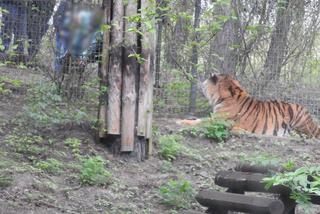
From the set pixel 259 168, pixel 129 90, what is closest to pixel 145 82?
pixel 129 90

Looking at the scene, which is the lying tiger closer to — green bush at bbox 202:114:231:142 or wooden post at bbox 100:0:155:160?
green bush at bbox 202:114:231:142

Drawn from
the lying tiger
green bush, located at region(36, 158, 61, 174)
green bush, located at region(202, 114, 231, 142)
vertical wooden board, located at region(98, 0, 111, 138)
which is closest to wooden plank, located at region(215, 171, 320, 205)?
green bush, located at region(36, 158, 61, 174)

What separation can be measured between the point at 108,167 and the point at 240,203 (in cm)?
204

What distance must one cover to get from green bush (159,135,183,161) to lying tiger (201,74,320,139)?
2.35 meters

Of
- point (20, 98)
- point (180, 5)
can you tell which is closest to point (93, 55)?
point (20, 98)

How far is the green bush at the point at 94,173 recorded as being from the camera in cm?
561

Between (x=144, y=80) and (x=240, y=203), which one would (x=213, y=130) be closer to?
(x=144, y=80)

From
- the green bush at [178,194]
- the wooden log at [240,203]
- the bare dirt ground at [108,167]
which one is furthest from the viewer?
the green bush at [178,194]

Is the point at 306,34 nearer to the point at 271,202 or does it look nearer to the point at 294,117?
the point at 294,117

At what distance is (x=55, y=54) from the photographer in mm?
7770

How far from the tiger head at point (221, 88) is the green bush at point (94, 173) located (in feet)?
14.5

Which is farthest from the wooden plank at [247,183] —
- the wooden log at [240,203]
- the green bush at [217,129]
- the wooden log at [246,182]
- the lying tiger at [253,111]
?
the lying tiger at [253,111]

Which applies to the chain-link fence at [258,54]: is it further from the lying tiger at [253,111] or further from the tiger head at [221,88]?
the lying tiger at [253,111]

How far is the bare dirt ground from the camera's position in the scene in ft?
16.8
